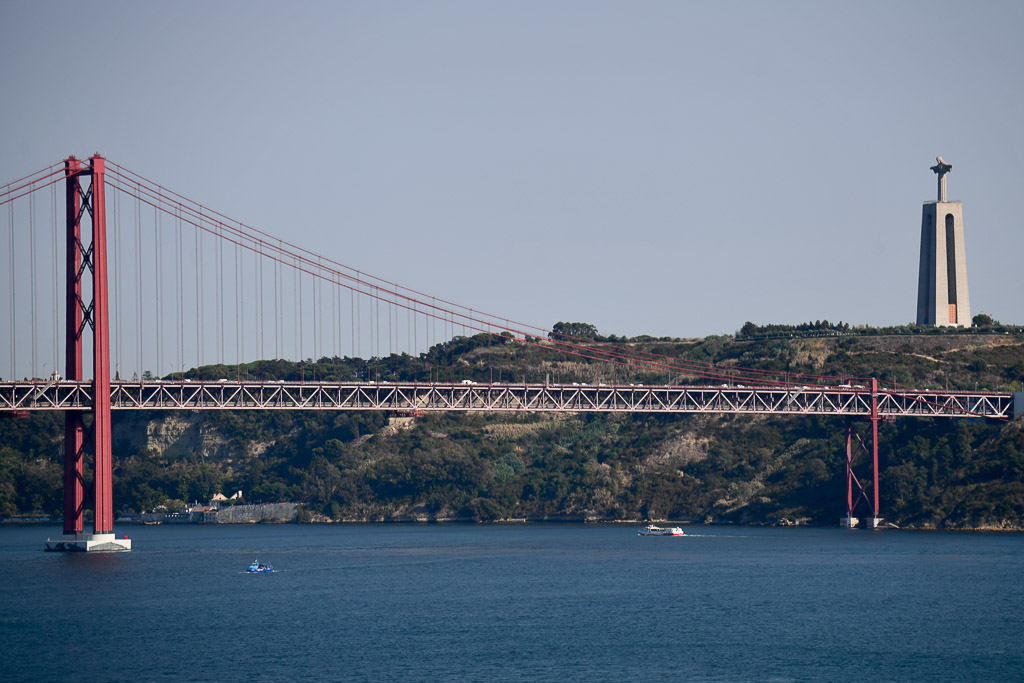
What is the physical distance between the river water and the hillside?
17.0 metres

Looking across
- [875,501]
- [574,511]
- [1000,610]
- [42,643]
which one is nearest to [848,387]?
[875,501]

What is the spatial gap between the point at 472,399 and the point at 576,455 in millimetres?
39356

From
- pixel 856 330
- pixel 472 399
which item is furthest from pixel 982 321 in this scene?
pixel 472 399

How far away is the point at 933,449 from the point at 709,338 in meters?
64.4

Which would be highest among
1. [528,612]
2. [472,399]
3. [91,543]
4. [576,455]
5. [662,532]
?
[472,399]

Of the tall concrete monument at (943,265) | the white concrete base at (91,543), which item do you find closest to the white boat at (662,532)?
the white concrete base at (91,543)

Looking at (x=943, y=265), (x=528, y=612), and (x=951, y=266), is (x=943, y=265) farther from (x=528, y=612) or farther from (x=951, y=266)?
(x=528, y=612)

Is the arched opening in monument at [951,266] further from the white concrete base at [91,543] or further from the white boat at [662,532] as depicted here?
the white concrete base at [91,543]

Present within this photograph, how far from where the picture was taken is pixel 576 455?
14975 cm

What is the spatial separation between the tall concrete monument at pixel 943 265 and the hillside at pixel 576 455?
292 centimetres

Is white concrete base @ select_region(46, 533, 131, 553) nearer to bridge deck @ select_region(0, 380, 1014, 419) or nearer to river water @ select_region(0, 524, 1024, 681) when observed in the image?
river water @ select_region(0, 524, 1024, 681)

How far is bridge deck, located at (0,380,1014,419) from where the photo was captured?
8612cm

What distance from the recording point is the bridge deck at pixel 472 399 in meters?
86.1

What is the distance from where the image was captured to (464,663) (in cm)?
5275
